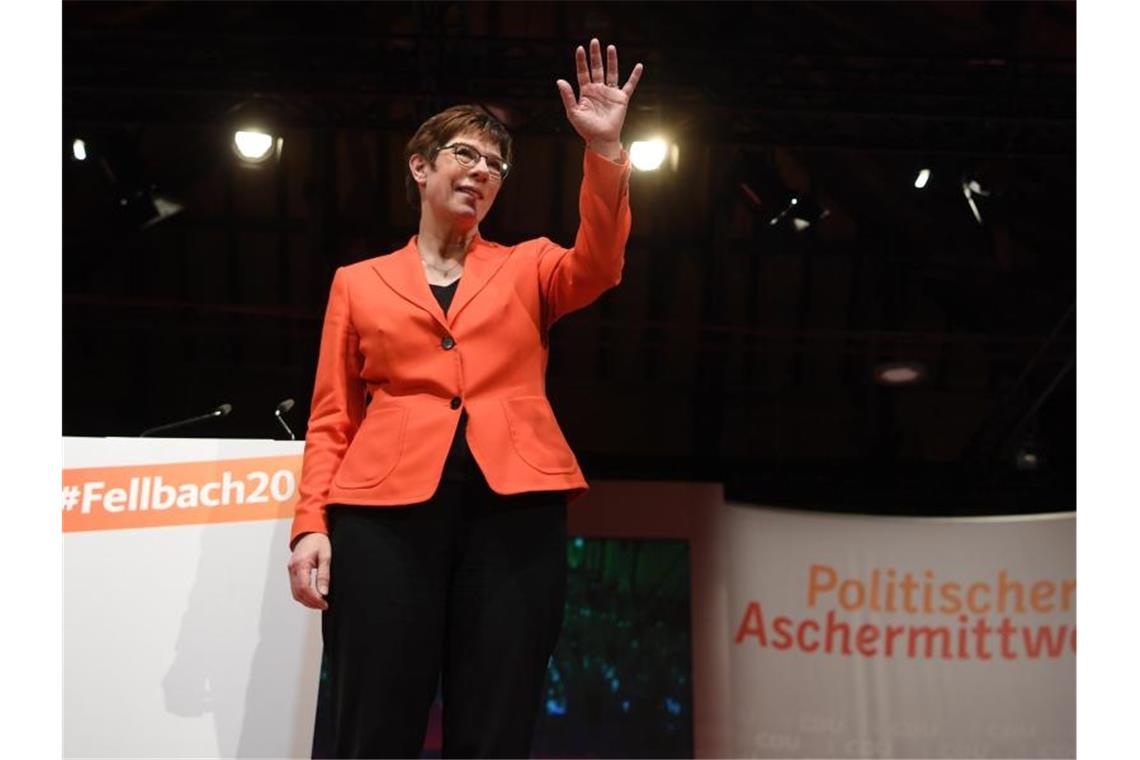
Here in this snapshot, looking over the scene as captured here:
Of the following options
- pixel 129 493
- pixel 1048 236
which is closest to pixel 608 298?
pixel 1048 236

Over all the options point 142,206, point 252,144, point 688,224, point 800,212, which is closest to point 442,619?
point 252,144

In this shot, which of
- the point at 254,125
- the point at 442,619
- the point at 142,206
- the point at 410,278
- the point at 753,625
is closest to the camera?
the point at 442,619

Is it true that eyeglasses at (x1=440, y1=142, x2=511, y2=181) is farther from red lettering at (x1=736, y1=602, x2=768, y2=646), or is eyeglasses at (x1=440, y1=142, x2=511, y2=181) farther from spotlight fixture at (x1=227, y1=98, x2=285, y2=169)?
red lettering at (x1=736, y1=602, x2=768, y2=646)

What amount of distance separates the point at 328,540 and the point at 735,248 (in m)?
7.67

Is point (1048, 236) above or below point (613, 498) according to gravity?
above

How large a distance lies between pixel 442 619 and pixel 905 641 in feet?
17.6

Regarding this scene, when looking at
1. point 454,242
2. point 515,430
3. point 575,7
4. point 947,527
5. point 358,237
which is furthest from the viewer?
Answer: point 358,237

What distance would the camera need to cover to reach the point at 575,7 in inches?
310

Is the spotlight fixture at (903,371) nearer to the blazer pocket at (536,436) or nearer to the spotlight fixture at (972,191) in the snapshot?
the spotlight fixture at (972,191)

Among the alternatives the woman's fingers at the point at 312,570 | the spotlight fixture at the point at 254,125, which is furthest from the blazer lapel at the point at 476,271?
the spotlight fixture at the point at 254,125

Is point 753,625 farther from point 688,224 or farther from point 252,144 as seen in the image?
point 252,144

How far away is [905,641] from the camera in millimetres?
6738

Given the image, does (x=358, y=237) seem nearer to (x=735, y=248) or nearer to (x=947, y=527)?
(x=735, y=248)

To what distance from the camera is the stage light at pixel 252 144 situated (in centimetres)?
569
